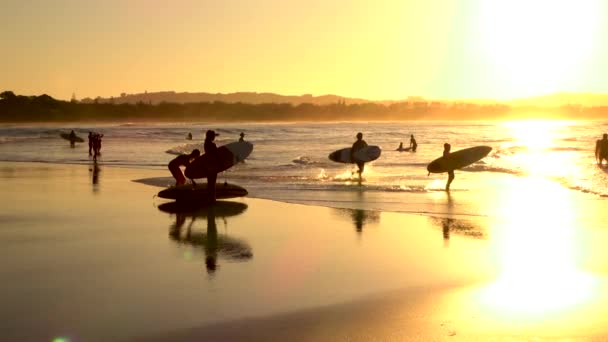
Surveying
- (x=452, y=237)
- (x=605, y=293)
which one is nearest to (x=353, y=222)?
(x=452, y=237)

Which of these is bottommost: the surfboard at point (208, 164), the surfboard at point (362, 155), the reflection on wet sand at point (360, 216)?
the reflection on wet sand at point (360, 216)

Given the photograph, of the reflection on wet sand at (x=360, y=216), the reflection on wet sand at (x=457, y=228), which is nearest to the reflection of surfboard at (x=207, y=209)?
the reflection on wet sand at (x=360, y=216)

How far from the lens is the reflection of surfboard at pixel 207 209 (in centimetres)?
1680

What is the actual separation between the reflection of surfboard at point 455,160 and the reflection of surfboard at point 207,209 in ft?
27.1

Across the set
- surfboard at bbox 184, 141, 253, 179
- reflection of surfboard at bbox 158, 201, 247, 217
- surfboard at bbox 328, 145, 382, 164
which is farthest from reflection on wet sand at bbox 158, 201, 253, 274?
surfboard at bbox 328, 145, 382, 164

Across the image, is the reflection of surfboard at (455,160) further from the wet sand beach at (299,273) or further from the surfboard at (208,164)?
the surfboard at (208,164)

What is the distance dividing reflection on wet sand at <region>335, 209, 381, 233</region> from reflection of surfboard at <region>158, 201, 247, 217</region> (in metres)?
2.44

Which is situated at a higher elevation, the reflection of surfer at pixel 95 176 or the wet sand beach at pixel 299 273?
the wet sand beach at pixel 299 273

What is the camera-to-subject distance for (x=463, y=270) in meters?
10.5

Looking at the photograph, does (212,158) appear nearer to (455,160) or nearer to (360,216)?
(360,216)

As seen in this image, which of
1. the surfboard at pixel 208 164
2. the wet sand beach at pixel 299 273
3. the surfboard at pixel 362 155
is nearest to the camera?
the wet sand beach at pixel 299 273

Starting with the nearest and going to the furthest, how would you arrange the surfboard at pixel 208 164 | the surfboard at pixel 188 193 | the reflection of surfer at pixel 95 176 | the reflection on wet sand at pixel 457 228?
the reflection on wet sand at pixel 457 228
the surfboard at pixel 208 164
the surfboard at pixel 188 193
the reflection of surfer at pixel 95 176

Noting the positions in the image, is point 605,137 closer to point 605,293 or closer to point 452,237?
point 452,237

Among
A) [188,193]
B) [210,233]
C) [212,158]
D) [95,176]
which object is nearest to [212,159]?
[212,158]
